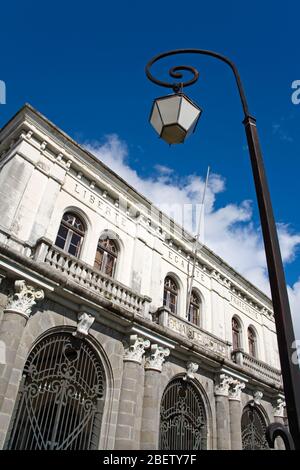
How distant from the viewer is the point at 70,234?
36.5ft

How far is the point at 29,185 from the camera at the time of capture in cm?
1028

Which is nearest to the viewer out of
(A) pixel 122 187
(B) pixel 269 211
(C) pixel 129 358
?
(B) pixel 269 211

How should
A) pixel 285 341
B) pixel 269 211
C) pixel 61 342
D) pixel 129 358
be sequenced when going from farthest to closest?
pixel 129 358 → pixel 61 342 → pixel 269 211 → pixel 285 341

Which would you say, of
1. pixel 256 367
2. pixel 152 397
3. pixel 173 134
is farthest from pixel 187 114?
pixel 256 367

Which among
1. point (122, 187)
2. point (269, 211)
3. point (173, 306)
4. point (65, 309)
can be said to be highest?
point (122, 187)

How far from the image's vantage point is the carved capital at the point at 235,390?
1252 centimetres

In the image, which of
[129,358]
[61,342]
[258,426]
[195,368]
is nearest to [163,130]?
[61,342]

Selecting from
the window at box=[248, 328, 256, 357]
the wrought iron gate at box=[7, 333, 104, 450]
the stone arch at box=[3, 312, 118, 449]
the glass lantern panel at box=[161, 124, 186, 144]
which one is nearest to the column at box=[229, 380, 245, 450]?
the window at box=[248, 328, 256, 357]

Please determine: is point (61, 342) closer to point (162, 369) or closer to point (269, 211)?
point (162, 369)

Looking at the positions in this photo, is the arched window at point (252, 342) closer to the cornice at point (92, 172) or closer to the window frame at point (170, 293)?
the cornice at point (92, 172)

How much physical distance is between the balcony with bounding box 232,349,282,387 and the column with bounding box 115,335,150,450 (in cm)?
492

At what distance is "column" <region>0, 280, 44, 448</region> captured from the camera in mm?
7164

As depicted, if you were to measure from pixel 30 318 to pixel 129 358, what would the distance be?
9.51ft

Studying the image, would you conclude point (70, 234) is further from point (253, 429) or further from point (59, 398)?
point (253, 429)
